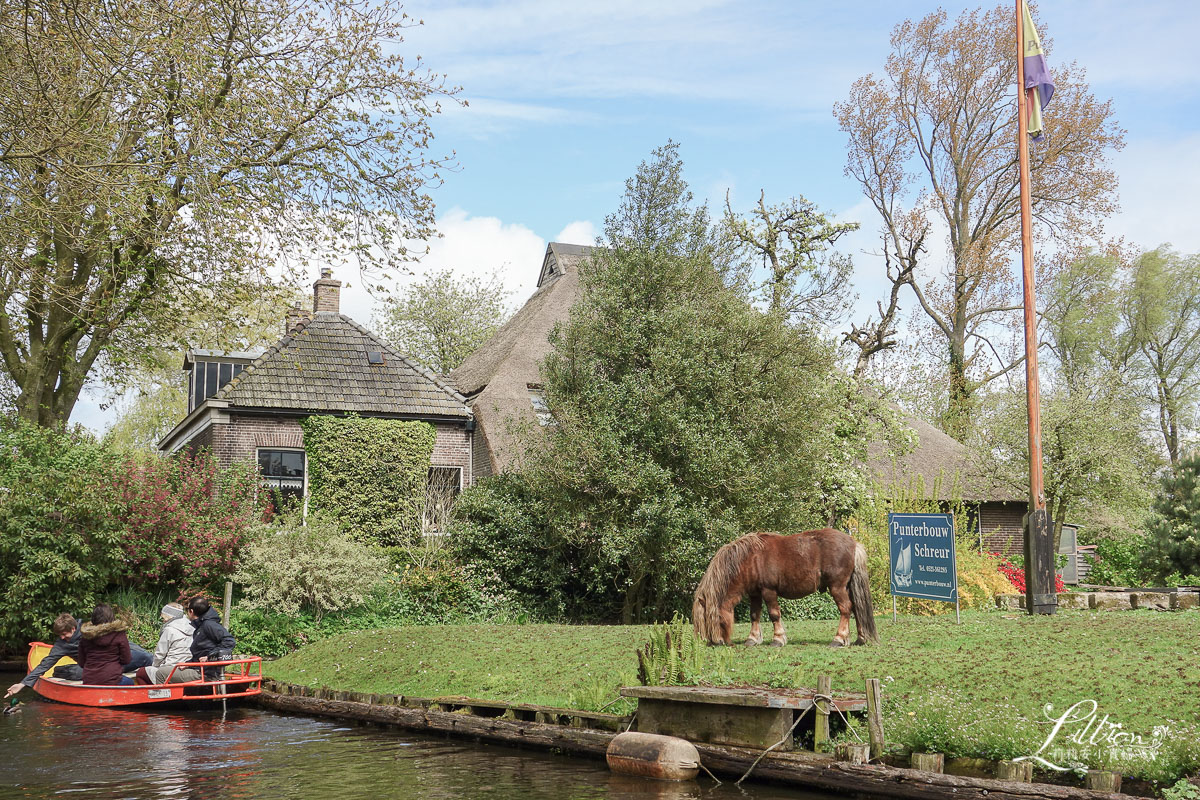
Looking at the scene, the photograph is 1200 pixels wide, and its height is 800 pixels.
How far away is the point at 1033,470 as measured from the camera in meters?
16.9

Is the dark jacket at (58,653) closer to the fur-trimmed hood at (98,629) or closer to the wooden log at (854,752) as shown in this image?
the fur-trimmed hood at (98,629)

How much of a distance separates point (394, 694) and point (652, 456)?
315 inches

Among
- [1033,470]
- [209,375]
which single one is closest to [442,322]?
[209,375]

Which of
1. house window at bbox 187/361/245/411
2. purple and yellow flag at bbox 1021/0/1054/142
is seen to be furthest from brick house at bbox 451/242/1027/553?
purple and yellow flag at bbox 1021/0/1054/142

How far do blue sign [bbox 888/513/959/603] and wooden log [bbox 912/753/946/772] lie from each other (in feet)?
20.6

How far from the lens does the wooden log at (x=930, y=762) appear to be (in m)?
9.39

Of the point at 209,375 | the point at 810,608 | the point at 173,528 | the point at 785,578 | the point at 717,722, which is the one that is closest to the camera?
the point at 717,722

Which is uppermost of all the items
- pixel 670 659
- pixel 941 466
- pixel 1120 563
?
pixel 941 466

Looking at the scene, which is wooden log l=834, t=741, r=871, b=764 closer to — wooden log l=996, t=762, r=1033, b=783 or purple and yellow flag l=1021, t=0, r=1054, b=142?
wooden log l=996, t=762, r=1033, b=783

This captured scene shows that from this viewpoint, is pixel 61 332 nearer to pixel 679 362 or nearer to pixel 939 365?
pixel 679 362

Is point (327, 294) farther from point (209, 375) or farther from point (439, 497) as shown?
point (439, 497)

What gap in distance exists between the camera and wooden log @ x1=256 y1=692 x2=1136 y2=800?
8.79 meters

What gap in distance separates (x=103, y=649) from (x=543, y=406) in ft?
47.0

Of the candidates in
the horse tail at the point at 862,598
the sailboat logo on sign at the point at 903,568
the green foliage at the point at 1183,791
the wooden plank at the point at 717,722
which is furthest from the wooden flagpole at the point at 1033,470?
the green foliage at the point at 1183,791
